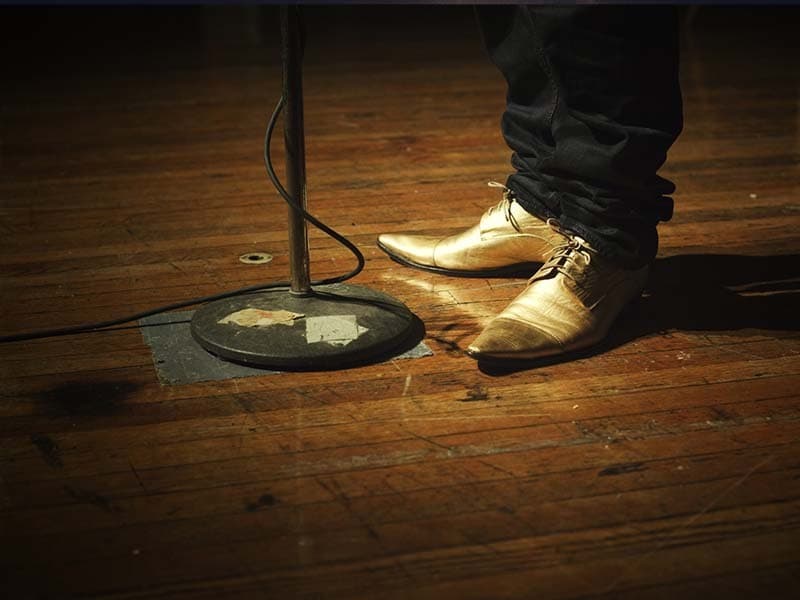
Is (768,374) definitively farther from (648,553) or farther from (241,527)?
(241,527)

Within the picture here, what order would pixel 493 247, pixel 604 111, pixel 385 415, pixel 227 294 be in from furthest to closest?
pixel 493 247, pixel 227 294, pixel 604 111, pixel 385 415

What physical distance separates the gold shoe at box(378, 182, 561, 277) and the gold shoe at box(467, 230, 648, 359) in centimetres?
13

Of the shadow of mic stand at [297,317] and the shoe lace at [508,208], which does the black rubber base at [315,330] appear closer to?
the shadow of mic stand at [297,317]

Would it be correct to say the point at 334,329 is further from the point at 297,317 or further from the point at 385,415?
the point at 385,415

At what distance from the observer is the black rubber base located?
146 centimetres

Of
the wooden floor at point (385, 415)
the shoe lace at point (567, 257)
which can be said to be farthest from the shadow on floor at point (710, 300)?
the shoe lace at point (567, 257)

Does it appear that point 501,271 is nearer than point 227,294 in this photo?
No

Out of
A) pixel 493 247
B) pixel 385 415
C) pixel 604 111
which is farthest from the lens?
pixel 493 247

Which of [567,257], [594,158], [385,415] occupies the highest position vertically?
[594,158]

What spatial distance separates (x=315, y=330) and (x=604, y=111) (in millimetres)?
455

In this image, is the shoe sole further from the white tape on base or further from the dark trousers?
the white tape on base

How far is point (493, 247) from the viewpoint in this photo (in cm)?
175

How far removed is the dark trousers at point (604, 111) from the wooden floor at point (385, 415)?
159mm

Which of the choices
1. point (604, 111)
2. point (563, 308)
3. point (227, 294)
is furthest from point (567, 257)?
point (227, 294)
